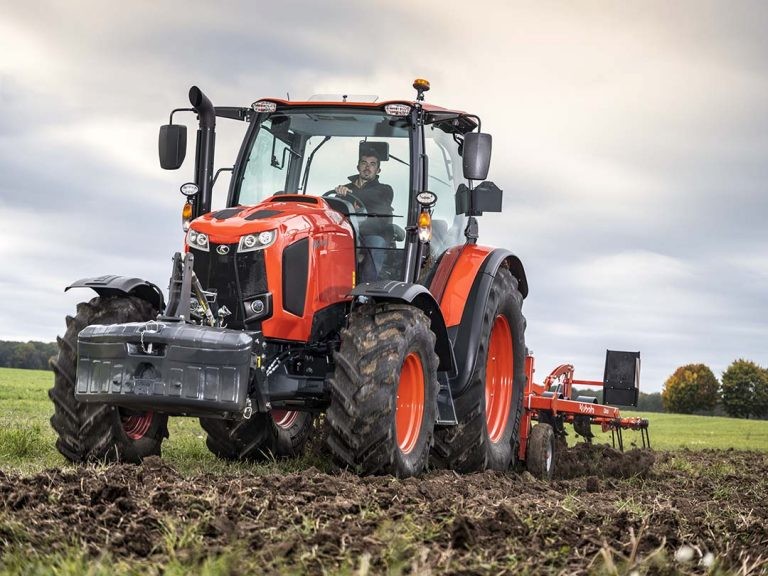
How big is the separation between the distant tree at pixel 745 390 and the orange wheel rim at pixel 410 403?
2457 inches

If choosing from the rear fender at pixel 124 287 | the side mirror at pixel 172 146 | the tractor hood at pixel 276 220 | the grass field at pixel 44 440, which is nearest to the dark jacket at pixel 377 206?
the tractor hood at pixel 276 220

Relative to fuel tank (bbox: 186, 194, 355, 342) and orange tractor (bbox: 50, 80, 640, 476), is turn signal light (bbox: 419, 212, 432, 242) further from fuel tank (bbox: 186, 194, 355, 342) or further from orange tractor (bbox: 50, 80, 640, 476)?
fuel tank (bbox: 186, 194, 355, 342)

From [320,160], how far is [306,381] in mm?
2275

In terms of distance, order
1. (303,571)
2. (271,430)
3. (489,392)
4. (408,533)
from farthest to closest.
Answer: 1. (489,392)
2. (271,430)
3. (408,533)
4. (303,571)

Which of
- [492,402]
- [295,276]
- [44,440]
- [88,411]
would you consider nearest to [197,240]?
[295,276]

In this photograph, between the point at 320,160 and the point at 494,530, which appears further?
the point at 320,160

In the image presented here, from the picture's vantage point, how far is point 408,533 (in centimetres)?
452

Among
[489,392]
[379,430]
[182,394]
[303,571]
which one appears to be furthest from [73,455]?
[303,571]

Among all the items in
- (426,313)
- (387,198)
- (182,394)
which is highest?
(387,198)

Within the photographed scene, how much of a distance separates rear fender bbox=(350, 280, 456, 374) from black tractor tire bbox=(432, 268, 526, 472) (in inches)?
17.3

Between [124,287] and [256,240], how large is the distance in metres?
1.11

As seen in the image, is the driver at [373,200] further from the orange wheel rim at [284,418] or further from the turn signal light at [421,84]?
the orange wheel rim at [284,418]

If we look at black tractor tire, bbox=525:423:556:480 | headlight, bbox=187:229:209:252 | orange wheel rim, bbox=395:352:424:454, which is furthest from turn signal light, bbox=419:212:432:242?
black tractor tire, bbox=525:423:556:480

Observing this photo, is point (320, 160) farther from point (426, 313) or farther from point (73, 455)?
point (73, 455)
